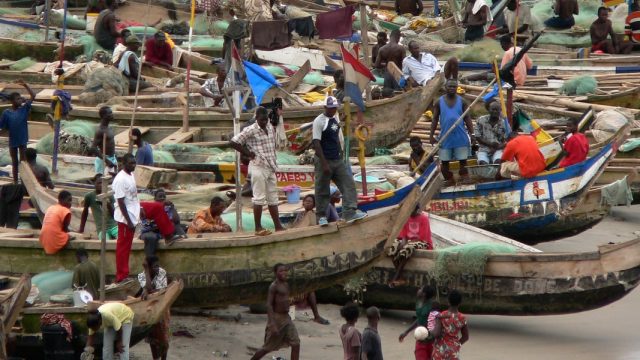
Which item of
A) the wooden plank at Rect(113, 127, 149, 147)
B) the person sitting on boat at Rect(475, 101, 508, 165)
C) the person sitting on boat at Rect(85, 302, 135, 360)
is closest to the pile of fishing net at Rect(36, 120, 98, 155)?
the wooden plank at Rect(113, 127, 149, 147)

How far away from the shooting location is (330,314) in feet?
58.4

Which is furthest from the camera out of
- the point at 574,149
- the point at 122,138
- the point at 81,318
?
the point at 122,138

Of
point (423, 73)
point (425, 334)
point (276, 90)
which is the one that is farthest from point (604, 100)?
point (425, 334)

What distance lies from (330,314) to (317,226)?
1.90 metres

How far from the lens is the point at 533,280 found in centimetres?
1675

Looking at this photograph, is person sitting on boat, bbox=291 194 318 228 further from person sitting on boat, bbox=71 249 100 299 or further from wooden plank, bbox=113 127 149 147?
wooden plank, bbox=113 127 149 147

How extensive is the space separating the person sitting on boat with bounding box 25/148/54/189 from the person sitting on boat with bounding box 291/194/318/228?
314 cm

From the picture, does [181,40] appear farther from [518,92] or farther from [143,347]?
[143,347]

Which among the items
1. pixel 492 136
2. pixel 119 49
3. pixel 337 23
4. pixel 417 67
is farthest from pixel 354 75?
pixel 119 49

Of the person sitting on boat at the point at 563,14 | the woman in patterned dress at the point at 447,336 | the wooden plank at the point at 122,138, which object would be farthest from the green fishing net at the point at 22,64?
the woman in patterned dress at the point at 447,336

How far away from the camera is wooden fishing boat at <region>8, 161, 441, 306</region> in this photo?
16141 millimetres

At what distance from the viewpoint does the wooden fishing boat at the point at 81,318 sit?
48.3ft

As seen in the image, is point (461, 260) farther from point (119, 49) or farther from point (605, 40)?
point (605, 40)

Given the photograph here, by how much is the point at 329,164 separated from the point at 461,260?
1631 mm
